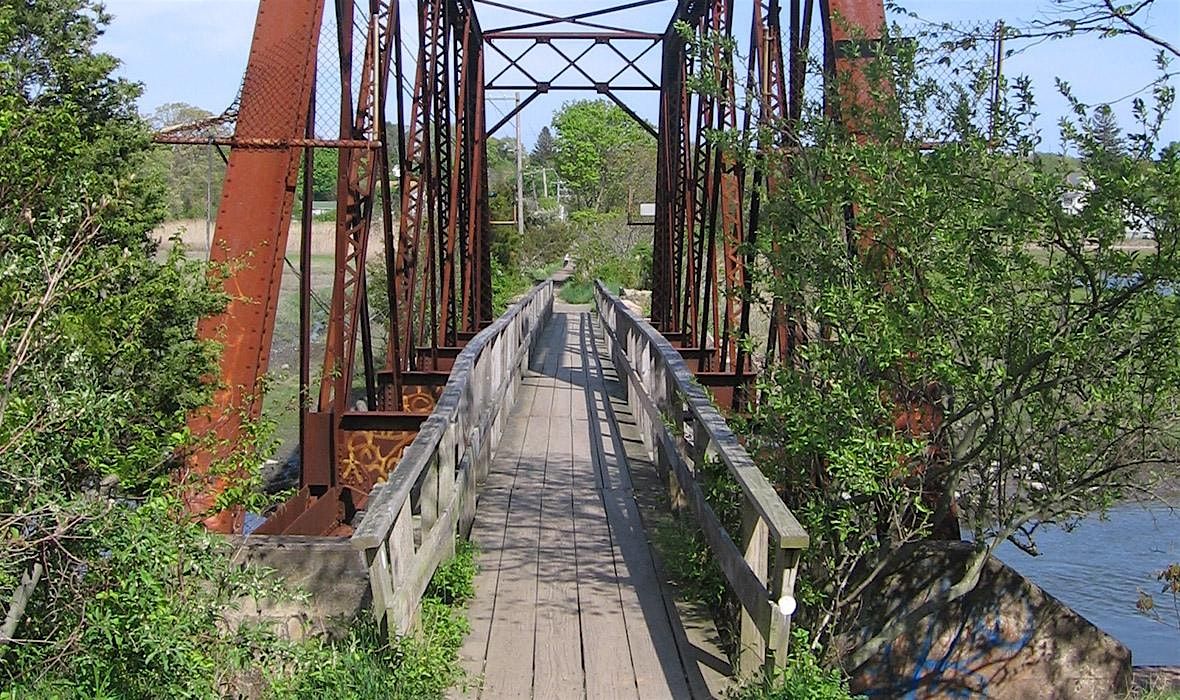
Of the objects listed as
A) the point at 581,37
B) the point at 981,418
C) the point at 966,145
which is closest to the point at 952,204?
the point at 966,145

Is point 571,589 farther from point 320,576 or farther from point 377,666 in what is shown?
point 377,666

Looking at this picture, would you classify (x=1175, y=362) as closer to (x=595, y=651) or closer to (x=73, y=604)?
(x=595, y=651)

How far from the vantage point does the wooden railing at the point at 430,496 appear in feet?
13.0

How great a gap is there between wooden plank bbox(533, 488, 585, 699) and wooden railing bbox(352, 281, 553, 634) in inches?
19.1

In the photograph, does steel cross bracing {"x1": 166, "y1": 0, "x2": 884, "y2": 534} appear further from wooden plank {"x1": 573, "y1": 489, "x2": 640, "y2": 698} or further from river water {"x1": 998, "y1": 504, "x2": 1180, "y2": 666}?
river water {"x1": 998, "y1": 504, "x2": 1180, "y2": 666}

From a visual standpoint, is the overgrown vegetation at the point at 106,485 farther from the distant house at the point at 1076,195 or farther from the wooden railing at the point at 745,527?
the distant house at the point at 1076,195

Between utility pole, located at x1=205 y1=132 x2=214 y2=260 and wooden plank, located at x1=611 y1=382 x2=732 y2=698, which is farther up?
utility pole, located at x1=205 y1=132 x2=214 y2=260

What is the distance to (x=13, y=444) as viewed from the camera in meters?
3.38

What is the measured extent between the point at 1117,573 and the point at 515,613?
36.3 ft

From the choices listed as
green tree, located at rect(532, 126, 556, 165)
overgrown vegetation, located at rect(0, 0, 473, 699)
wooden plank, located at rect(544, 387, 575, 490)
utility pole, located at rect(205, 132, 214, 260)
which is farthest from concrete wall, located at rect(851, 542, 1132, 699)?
green tree, located at rect(532, 126, 556, 165)

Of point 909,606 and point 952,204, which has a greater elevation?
point 952,204

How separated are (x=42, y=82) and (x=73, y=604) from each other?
259 cm

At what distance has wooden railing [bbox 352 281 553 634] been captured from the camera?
156 inches

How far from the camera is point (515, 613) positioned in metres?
5.34
